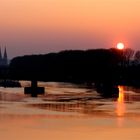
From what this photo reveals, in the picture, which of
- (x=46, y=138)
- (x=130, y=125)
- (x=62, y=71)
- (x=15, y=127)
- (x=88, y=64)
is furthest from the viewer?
(x=62, y=71)

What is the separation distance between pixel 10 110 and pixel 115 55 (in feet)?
216

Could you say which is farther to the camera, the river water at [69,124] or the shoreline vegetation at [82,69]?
the shoreline vegetation at [82,69]

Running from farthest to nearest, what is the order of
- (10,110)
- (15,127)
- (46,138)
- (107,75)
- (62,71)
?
(62,71) < (107,75) < (10,110) < (15,127) < (46,138)

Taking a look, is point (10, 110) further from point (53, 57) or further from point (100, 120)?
point (53, 57)

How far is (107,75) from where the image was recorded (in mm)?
86125

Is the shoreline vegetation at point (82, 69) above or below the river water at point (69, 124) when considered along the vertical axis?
above

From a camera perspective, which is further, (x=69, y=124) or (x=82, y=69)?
(x=82, y=69)

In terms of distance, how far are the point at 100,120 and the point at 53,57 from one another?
7587 cm

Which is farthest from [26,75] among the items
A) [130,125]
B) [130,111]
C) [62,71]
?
[130,125]

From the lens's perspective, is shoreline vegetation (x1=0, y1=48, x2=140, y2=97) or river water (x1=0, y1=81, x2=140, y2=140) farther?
shoreline vegetation (x1=0, y1=48, x2=140, y2=97)

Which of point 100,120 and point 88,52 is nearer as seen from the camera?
point 100,120

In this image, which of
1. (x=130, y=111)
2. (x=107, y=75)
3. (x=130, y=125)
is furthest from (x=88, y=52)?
(x=130, y=125)

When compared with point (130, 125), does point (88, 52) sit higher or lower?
higher

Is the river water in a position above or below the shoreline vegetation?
below
